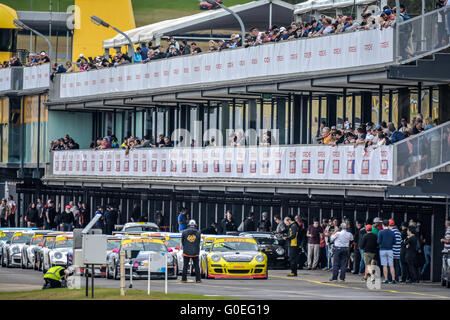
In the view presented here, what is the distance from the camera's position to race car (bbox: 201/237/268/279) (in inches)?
1368

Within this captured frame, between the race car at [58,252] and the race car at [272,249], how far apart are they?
5629 millimetres

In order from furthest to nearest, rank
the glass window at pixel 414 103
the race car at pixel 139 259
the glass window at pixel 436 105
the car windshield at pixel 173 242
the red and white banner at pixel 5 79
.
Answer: the red and white banner at pixel 5 79, the glass window at pixel 414 103, the glass window at pixel 436 105, the car windshield at pixel 173 242, the race car at pixel 139 259

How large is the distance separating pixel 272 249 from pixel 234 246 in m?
4.95

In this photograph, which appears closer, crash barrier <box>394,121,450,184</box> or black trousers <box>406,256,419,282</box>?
crash barrier <box>394,121,450,184</box>

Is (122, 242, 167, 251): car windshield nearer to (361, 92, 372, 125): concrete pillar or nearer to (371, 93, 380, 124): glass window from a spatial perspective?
(371, 93, 380, 124): glass window

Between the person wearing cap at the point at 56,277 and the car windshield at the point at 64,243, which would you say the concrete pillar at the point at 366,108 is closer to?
the car windshield at the point at 64,243

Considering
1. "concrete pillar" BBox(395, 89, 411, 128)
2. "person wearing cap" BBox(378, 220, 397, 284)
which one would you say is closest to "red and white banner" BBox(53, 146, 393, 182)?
"person wearing cap" BBox(378, 220, 397, 284)

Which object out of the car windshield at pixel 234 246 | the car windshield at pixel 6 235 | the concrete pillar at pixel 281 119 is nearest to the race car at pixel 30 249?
the car windshield at pixel 6 235

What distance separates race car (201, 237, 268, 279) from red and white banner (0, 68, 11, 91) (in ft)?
106

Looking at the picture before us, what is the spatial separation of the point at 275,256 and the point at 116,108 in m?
22.1

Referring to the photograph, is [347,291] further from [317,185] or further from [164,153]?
[164,153]

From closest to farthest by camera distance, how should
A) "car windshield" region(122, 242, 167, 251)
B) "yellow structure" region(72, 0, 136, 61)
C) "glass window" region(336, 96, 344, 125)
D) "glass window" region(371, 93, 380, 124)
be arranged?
"car windshield" region(122, 242, 167, 251), "glass window" region(371, 93, 380, 124), "glass window" region(336, 96, 344, 125), "yellow structure" region(72, 0, 136, 61)

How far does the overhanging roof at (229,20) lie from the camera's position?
52969mm
